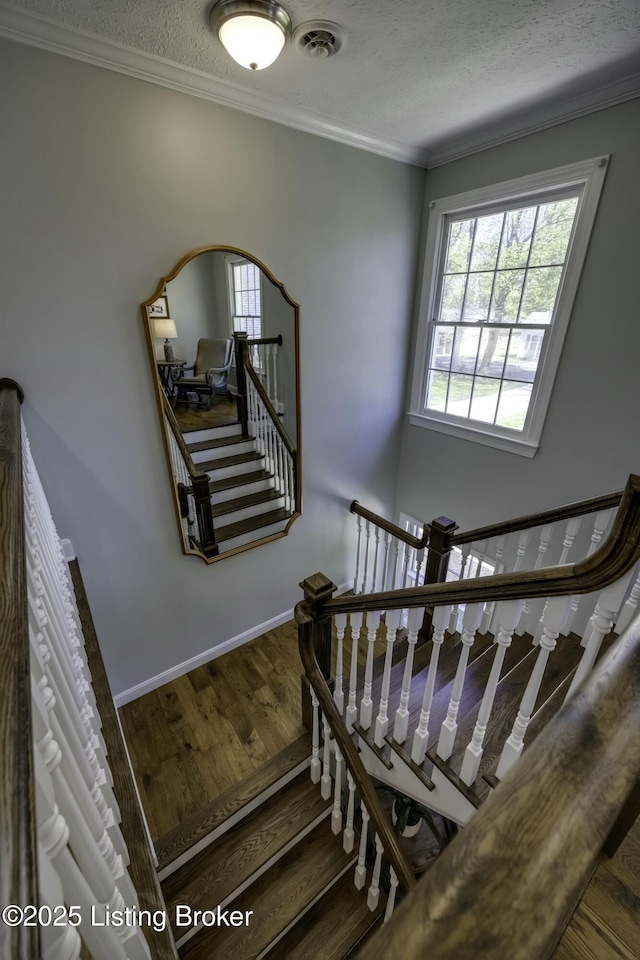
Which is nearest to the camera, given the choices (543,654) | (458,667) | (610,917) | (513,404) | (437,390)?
(610,917)

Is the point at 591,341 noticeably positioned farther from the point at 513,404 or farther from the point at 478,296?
the point at 478,296

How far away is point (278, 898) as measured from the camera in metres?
1.60

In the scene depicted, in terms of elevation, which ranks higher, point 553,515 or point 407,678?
point 553,515

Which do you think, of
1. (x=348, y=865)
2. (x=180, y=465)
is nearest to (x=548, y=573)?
(x=348, y=865)

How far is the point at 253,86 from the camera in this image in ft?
5.82

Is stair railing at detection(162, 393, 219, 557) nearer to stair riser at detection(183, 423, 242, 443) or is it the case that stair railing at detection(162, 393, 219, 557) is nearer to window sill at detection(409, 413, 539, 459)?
stair riser at detection(183, 423, 242, 443)

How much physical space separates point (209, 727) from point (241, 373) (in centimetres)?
208

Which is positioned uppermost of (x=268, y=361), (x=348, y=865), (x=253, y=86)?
(x=253, y=86)

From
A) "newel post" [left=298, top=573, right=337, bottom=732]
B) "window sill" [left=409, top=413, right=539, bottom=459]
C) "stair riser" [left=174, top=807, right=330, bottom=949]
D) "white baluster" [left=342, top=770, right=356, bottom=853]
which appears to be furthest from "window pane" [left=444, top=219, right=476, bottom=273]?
"stair riser" [left=174, top=807, right=330, bottom=949]

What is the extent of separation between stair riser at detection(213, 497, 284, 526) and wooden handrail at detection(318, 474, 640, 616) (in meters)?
1.49

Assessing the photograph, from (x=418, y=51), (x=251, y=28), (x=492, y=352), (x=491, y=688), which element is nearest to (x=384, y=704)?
(x=491, y=688)

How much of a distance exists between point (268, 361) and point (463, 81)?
1547 millimetres

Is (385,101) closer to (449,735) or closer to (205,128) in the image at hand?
(205,128)

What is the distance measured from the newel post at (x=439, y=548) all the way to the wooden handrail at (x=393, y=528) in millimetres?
61
